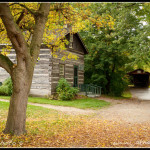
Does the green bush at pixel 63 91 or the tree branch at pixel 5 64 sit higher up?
the tree branch at pixel 5 64

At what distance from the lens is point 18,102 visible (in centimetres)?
569

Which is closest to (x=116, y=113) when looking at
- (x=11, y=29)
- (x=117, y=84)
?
(x=11, y=29)

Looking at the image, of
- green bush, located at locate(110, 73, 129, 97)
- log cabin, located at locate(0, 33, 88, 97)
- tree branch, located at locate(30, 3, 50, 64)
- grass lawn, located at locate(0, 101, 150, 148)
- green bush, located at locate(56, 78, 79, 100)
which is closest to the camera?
grass lawn, located at locate(0, 101, 150, 148)

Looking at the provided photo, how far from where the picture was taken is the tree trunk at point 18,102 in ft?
18.6

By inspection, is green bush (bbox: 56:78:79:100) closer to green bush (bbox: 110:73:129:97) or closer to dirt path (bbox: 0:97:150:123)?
dirt path (bbox: 0:97:150:123)

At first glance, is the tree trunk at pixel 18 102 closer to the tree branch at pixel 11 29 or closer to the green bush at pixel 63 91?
the tree branch at pixel 11 29

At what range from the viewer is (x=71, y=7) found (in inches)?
344

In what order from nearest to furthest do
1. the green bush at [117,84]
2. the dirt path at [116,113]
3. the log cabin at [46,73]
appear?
the dirt path at [116,113] < the log cabin at [46,73] < the green bush at [117,84]

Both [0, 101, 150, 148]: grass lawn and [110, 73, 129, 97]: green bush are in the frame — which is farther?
[110, 73, 129, 97]: green bush

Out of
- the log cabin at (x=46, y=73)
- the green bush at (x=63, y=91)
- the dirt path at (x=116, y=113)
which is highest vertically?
the log cabin at (x=46, y=73)

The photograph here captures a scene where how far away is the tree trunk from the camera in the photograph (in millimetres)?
5684

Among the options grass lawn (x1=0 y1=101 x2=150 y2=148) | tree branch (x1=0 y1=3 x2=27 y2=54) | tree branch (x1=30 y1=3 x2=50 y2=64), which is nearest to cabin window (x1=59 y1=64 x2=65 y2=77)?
grass lawn (x1=0 y1=101 x2=150 y2=148)

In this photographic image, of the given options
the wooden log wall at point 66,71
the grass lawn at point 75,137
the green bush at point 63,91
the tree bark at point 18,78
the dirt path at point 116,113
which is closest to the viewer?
the grass lawn at point 75,137

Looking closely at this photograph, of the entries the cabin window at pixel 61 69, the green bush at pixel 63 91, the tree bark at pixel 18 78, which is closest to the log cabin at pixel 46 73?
the cabin window at pixel 61 69
